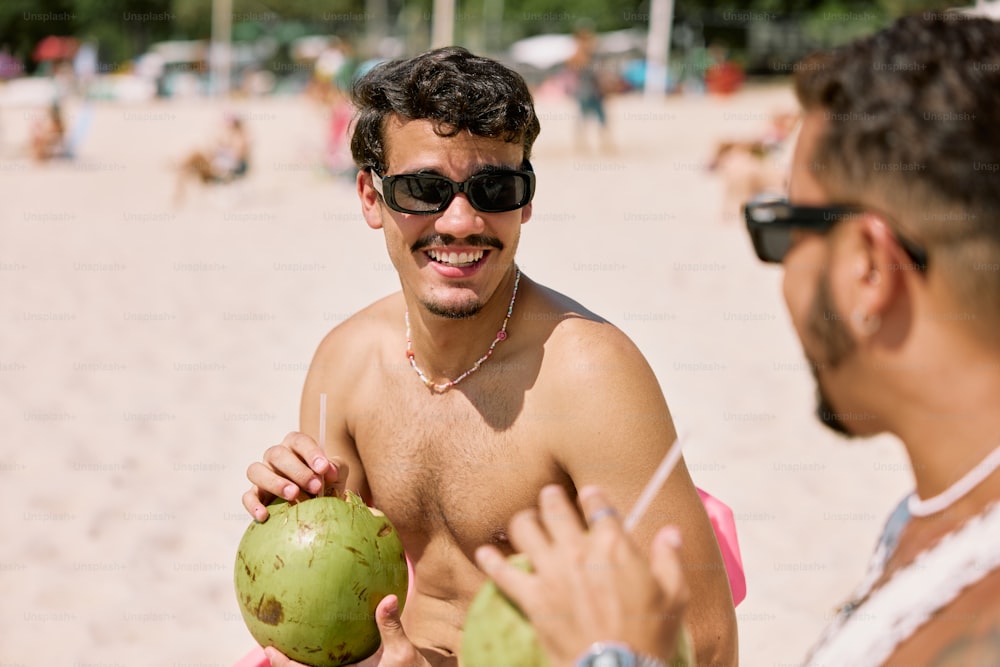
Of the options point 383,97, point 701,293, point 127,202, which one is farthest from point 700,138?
point 383,97

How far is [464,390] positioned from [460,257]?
35cm

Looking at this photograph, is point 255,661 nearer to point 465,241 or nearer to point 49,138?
point 465,241

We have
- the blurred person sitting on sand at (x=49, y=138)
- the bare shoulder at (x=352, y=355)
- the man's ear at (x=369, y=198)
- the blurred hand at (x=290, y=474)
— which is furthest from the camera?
the blurred person sitting on sand at (x=49, y=138)

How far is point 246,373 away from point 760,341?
373cm

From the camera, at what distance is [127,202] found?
47.9ft

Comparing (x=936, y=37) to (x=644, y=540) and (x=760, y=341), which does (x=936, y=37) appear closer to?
(x=644, y=540)

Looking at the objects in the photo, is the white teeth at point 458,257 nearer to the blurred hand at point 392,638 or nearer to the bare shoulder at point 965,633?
the blurred hand at point 392,638

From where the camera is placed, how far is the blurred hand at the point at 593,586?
4.13 feet

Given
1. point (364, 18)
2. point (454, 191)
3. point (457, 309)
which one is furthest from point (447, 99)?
point (364, 18)

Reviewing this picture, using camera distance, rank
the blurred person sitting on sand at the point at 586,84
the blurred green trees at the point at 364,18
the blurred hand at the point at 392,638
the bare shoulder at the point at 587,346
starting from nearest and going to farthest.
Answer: the blurred hand at the point at 392,638 < the bare shoulder at the point at 587,346 < the blurred person sitting on sand at the point at 586,84 < the blurred green trees at the point at 364,18

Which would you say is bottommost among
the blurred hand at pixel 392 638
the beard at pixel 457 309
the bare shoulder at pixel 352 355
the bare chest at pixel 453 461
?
the blurred hand at pixel 392 638

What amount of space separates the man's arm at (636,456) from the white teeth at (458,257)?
31 cm

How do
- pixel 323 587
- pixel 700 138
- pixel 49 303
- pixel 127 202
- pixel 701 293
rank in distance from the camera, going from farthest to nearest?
1. pixel 700 138
2. pixel 127 202
3. pixel 701 293
4. pixel 49 303
5. pixel 323 587

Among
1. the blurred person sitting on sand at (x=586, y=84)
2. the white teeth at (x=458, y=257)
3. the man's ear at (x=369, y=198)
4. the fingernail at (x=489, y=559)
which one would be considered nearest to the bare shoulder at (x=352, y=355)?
the man's ear at (x=369, y=198)
